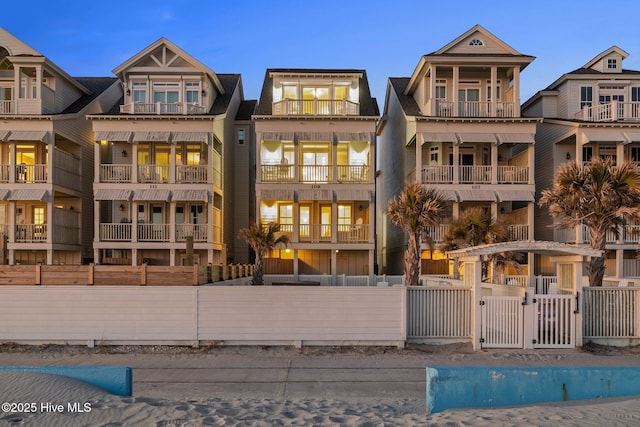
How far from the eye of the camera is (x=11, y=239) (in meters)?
25.7

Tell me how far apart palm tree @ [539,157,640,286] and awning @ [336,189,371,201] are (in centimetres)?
1196

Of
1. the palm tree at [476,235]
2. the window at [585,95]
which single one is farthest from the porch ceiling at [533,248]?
the window at [585,95]

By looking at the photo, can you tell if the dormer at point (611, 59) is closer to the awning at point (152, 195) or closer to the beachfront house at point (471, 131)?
the beachfront house at point (471, 131)

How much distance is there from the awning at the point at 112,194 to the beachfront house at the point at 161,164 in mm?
52

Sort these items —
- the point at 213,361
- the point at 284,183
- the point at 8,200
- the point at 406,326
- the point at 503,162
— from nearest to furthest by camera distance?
the point at 213,361, the point at 406,326, the point at 8,200, the point at 284,183, the point at 503,162

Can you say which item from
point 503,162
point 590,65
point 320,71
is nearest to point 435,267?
point 503,162

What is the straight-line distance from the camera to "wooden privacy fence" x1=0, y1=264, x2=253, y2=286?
44.7 feet

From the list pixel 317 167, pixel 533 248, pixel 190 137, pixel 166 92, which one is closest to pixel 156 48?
pixel 166 92

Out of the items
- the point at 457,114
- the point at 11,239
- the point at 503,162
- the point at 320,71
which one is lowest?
the point at 11,239

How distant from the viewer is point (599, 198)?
15.7 m

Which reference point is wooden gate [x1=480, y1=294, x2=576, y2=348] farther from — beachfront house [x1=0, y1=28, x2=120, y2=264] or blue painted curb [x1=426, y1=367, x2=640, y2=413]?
beachfront house [x1=0, y1=28, x2=120, y2=264]

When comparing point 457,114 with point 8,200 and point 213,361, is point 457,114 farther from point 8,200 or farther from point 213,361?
point 8,200

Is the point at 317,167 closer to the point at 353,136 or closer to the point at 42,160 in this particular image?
the point at 353,136

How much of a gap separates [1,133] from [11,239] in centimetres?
583
